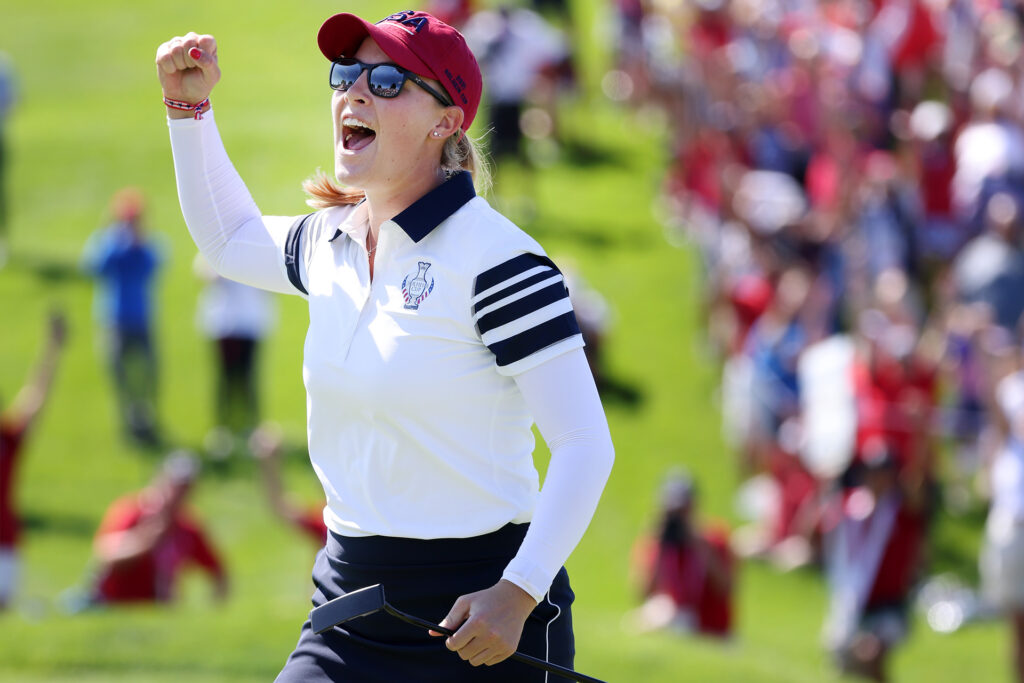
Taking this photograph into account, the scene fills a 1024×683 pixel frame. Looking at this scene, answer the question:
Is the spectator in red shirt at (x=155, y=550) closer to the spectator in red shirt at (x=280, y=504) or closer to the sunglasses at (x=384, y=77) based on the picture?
the spectator in red shirt at (x=280, y=504)

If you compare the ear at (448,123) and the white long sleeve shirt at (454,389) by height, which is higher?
the ear at (448,123)

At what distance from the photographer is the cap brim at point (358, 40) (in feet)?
9.39

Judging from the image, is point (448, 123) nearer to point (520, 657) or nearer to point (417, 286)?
point (417, 286)

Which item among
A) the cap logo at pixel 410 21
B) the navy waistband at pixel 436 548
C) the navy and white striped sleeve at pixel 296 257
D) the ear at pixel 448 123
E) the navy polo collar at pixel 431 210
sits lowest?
the navy waistband at pixel 436 548

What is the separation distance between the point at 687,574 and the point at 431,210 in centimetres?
594

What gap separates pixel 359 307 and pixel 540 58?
1218 cm

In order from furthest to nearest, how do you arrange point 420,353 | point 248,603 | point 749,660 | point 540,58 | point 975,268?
1. point 540,58
2. point 975,268
3. point 248,603
4. point 749,660
5. point 420,353

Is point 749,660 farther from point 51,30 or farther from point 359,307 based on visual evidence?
point 51,30

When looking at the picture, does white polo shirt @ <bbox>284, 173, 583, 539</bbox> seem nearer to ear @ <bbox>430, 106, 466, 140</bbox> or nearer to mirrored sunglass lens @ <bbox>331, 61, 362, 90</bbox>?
ear @ <bbox>430, 106, 466, 140</bbox>

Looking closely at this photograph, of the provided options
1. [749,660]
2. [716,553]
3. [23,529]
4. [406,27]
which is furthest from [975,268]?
[406,27]

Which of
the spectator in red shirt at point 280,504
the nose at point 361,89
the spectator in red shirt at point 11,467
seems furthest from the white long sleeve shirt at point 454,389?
the spectator in red shirt at point 11,467

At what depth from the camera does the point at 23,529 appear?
1112 cm

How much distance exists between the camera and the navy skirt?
113 inches

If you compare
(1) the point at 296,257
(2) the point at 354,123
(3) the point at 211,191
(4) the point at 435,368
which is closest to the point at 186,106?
(3) the point at 211,191
